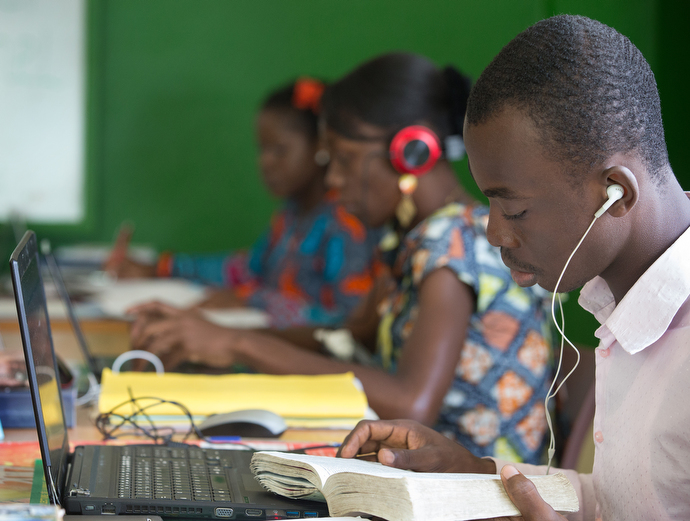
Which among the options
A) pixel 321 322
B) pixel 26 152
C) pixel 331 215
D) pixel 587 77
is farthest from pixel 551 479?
pixel 26 152

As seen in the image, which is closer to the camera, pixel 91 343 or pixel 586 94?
pixel 586 94

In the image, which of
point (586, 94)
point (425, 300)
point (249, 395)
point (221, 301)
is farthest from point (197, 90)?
point (586, 94)

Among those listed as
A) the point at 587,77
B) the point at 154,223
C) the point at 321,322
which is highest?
the point at 587,77

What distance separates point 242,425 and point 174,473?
231 millimetres

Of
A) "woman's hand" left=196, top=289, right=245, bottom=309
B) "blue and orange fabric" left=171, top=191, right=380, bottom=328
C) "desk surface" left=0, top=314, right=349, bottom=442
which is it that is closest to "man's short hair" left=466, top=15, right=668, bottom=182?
"desk surface" left=0, top=314, right=349, bottom=442

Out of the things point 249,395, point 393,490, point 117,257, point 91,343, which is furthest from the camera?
point 117,257

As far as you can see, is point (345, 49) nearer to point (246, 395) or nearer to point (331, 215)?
point (331, 215)

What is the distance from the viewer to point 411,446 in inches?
36.4

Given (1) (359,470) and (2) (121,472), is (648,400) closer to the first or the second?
(1) (359,470)

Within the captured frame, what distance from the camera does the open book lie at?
26.4 inches

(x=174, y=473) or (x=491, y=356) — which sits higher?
(x=174, y=473)

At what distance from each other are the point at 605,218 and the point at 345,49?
2.70 m

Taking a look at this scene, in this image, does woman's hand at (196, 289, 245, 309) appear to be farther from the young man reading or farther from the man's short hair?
the man's short hair

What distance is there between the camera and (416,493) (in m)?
0.67
